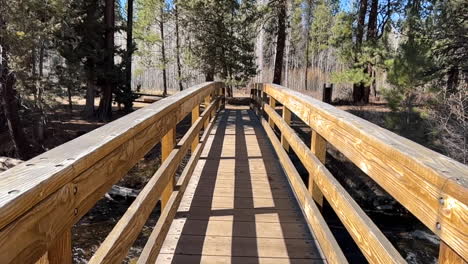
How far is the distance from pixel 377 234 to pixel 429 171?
1.51 ft

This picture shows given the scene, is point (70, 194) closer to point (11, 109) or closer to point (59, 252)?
point (59, 252)

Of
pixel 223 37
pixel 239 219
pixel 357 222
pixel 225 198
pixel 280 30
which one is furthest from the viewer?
pixel 280 30

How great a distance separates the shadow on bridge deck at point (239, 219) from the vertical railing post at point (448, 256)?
1625 mm

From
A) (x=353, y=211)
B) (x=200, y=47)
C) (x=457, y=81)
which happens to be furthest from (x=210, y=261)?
(x=200, y=47)

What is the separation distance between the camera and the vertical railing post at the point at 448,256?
1.14 meters

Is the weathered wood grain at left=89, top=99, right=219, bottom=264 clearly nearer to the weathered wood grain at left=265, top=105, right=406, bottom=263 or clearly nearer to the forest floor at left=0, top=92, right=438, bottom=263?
the weathered wood grain at left=265, top=105, right=406, bottom=263

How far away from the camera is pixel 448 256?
1.18m

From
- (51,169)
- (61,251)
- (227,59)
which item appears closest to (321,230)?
(61,251)

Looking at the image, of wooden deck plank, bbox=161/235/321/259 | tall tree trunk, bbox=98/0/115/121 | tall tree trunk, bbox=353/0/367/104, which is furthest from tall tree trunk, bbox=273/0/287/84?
wooden deck plank, bbox=161/235/321/259

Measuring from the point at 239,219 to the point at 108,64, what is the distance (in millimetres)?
15630

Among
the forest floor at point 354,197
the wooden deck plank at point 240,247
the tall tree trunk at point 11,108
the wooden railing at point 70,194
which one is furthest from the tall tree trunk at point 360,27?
the wooden railing at point 70,194

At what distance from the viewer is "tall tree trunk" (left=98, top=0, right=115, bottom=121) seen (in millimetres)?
17734

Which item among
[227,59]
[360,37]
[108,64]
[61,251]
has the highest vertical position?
[360,37]

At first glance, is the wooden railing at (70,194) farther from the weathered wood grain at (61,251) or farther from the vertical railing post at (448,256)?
the vertical railing post at (448,256)
